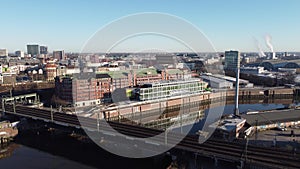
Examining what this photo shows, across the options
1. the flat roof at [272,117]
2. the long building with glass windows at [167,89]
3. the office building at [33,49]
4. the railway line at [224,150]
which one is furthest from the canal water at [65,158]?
the office building at [33,49]

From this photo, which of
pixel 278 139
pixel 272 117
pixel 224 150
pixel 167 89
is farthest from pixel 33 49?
pixel 224 150

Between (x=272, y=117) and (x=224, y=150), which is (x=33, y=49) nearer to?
(x=272, y=117)

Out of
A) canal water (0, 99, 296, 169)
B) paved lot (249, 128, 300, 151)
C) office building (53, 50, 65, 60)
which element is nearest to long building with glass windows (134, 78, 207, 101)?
canal water (0, 99, 296, 169)

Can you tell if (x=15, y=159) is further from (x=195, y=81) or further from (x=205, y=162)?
(x=195, y=81)

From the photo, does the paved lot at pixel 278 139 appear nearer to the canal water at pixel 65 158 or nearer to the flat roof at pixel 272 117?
the flat roof at pixel 272 117

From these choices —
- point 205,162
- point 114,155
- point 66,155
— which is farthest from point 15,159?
point 205,162
